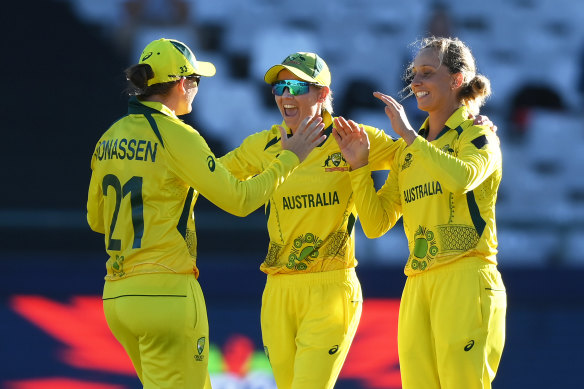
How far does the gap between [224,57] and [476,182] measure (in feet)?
12.2

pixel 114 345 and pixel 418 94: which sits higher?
pixel 418 94

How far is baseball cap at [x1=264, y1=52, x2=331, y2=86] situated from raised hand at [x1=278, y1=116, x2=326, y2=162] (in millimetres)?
354

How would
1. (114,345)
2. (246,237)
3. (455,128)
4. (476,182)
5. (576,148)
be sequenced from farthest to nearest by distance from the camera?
(576,148)
(246,237)
(114,345)
(455,128)
(476,182)

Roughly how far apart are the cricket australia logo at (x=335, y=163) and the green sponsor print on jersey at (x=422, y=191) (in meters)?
0.32

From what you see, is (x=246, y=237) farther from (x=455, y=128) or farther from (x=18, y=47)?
(x=455, y=128)

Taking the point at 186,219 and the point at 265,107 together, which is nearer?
the point at 186,219

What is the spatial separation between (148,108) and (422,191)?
1117 mm

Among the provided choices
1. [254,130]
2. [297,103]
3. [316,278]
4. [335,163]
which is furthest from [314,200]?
[254,130]

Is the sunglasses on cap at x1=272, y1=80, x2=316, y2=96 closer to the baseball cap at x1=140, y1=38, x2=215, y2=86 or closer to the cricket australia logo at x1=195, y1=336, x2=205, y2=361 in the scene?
the baseball cap at x1=140, y1=38, x2=215, y2=86

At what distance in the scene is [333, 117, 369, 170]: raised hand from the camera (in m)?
4.14

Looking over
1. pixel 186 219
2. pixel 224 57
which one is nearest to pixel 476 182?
pixel 186 219

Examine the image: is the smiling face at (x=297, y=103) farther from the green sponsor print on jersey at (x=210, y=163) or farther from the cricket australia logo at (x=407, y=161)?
the green sponsor print on jersey at (x=210, y=163)

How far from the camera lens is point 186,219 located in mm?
3785

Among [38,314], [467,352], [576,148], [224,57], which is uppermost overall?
[224,57]
